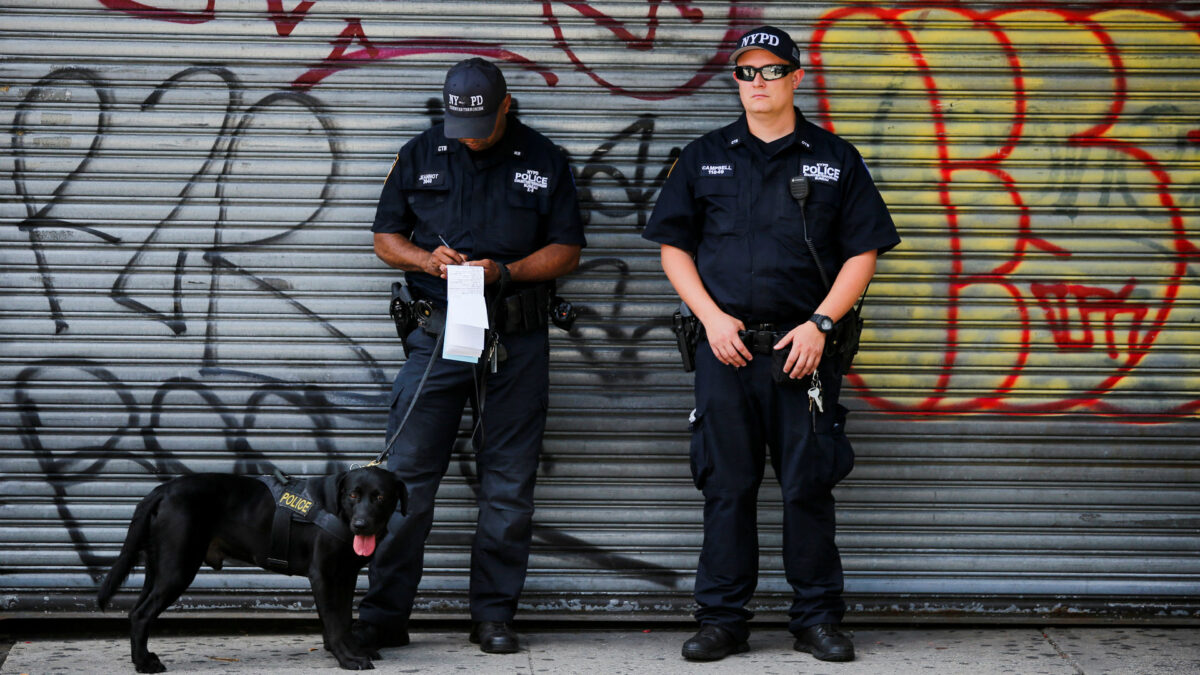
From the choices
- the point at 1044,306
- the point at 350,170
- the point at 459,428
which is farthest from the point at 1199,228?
the point at 350,170

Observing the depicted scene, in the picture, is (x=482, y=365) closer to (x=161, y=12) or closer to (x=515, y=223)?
(x=515, y=223)

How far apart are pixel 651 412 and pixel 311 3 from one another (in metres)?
2.21

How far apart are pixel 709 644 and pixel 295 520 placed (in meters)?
1.61

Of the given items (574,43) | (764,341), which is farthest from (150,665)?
(574,43)

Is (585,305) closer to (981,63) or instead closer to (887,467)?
(887,467)

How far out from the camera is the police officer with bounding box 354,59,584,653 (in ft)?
17.1

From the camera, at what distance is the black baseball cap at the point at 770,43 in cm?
499

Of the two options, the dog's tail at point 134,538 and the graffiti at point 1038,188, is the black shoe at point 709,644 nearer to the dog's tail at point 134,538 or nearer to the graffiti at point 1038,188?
the graffiti at point 1038,188

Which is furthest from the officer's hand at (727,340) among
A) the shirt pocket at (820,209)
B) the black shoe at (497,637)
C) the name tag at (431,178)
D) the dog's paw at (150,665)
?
the dog's paw at (150,665)

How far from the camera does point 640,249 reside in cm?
573

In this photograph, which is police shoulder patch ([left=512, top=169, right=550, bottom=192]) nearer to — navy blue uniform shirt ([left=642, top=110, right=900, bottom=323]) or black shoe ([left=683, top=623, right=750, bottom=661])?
navy blue uniform shirt ([left=642, top=110, right=900, bottom=323])

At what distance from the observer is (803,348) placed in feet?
16.1

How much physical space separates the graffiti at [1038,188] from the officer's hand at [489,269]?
1.58m

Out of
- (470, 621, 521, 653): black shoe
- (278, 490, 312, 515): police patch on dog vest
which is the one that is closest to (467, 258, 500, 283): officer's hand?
(278, 490, 312, 515): police patch on dog vest
